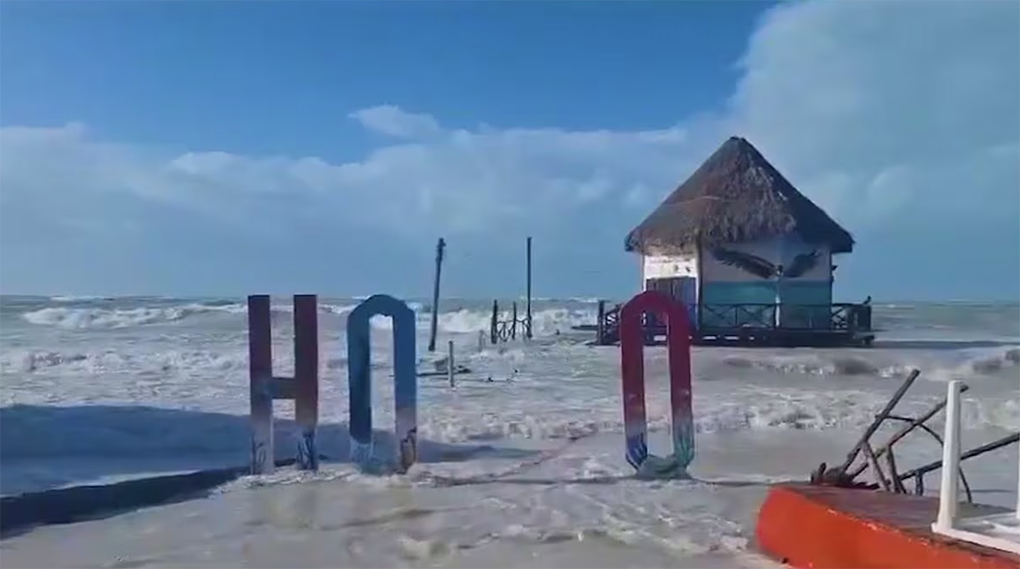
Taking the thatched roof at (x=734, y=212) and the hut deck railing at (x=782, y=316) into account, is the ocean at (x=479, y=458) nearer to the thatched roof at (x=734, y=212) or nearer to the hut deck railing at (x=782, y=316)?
the hut deck railing at (x=782, y=316)

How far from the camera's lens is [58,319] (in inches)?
2007

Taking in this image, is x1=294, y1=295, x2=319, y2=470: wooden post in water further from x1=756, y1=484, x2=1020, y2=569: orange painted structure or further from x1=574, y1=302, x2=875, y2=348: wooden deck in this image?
x1=574, y1=302, x2=875, y2=348: wooden deck

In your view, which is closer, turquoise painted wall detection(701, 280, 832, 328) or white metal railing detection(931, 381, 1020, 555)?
white metal railing detection(931, 381, 1020, 555)

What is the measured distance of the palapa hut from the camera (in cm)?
2836

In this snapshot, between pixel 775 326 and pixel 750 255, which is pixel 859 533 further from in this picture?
pixel 750 255

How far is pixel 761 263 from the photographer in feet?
93.6

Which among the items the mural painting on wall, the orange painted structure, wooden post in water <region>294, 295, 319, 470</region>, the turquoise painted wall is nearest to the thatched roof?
the mural painting on wall

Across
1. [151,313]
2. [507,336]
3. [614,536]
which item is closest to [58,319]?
[151,313]

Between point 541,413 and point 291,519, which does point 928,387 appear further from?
point 291,519

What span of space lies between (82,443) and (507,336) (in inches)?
1060

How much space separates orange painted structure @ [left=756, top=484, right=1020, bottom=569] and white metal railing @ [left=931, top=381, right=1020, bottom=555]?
0.11ft

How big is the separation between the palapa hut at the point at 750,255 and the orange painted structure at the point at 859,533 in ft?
76.4

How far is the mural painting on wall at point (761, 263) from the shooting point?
28.5m

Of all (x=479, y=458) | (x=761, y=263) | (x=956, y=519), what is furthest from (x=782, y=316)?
(x=956, y=519)
